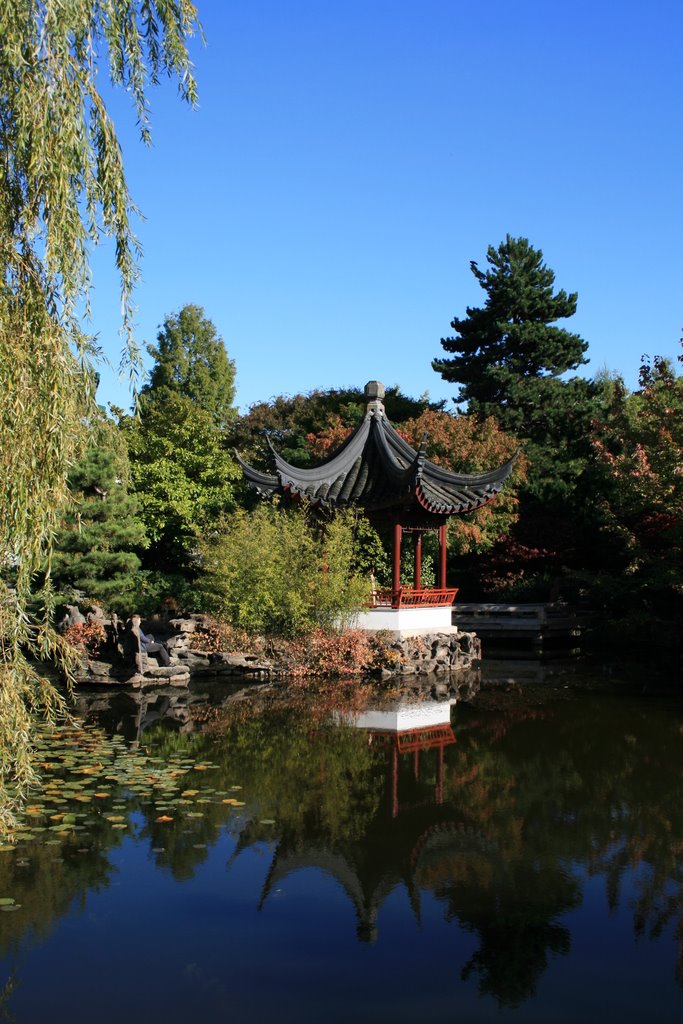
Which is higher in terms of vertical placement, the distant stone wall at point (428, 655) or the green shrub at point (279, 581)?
the green shrub at point (279, 581)

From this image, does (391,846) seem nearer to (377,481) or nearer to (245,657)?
(245,657)

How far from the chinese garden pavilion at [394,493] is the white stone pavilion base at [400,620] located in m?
0.01

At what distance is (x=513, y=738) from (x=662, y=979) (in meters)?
4.53

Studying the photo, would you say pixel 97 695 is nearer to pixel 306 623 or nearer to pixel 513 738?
pixel 306 623

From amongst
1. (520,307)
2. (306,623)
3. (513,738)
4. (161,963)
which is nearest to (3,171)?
(161,963)

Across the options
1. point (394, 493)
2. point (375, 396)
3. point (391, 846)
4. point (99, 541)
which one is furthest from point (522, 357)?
point (391, 846)

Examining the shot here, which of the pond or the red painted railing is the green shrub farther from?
the pond

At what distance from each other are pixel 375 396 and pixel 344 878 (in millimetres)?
11945

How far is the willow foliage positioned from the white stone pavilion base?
8.83 m

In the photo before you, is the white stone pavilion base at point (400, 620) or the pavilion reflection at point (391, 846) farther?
the white stone pavilion base at point (400, 620)

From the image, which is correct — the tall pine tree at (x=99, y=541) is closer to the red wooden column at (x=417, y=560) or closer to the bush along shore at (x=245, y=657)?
the bush along shore at (x=245, y=657)

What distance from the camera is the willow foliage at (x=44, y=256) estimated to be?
4.00m

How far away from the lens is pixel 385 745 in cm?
775

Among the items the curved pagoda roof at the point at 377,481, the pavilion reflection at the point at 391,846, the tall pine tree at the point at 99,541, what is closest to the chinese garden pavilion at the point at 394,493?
the curved pagoda roof at the point at 377,481
